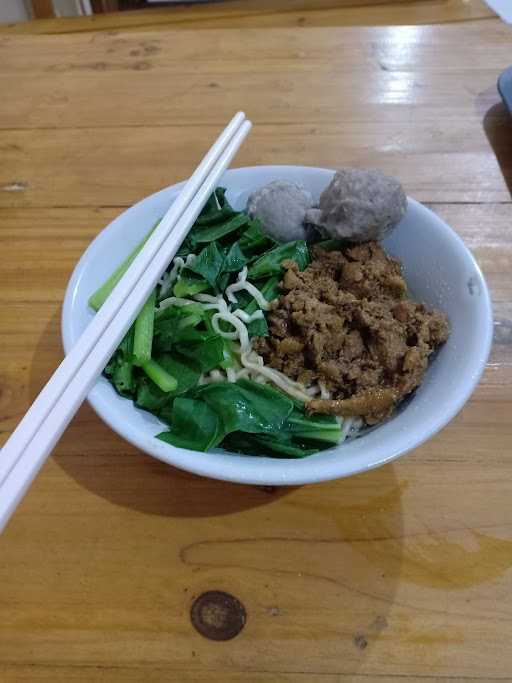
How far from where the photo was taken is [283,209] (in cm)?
114

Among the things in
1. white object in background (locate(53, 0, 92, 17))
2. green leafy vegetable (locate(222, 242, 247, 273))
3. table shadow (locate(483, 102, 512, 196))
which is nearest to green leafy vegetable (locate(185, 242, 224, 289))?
green leafy vegetable (locate(222, 242, 247, 273))

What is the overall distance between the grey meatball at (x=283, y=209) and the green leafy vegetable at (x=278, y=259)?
3 cm

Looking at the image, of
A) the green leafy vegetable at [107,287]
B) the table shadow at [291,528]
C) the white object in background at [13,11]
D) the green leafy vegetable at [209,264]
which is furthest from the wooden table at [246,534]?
the white object in background at [13,11]

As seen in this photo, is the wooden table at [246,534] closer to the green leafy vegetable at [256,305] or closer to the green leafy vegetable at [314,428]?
the green leafy vegetable at [314,428]

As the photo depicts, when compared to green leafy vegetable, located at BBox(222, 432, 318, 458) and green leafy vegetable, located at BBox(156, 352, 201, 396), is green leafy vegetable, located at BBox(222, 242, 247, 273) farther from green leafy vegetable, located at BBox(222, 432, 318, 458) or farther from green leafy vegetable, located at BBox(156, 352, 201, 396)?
green leafy vegetable, located at BBox(222, 432, 318, 458)

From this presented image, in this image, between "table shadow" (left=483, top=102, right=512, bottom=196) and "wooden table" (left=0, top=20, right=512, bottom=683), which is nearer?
"wooden table" (left=0, top=20, right=512, bottom=683)

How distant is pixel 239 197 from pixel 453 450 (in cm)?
66

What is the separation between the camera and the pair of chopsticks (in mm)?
701

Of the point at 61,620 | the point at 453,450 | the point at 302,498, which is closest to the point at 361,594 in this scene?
the point at 302,498

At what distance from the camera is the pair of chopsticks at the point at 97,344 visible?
0.70 m

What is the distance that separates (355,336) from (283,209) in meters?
0.29

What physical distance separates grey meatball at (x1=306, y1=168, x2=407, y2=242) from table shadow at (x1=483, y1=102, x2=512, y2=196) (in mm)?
627

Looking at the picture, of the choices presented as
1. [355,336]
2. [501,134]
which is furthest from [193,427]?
[501,134]

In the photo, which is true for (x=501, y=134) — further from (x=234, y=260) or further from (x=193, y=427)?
(x=193, y=427)
